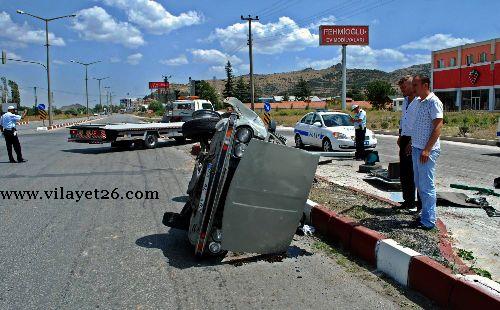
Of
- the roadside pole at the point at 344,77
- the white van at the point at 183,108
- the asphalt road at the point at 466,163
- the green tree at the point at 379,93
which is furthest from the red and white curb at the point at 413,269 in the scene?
the green tree at the point at 379,93

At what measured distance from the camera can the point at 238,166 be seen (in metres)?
4.59

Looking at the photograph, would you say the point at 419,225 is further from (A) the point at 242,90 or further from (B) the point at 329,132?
(A) the point at 242,90

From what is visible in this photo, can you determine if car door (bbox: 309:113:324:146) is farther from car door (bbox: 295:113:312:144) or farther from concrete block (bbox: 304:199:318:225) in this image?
concrete block (bbox: 304:199:318:225)

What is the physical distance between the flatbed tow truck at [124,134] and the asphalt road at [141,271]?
965 cm

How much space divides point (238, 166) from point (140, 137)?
14902 millimetres

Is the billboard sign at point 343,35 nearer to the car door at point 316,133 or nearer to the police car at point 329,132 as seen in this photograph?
the police car at point 329,132

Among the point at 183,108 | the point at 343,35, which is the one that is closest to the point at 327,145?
the point at 183,108

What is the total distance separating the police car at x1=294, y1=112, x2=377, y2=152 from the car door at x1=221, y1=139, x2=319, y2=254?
10.5 meters

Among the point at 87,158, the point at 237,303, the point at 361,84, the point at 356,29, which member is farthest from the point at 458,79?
the point at 361,84

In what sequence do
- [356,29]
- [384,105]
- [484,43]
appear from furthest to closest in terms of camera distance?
1. [384,105]
2. [356,29]
3. [484,43]

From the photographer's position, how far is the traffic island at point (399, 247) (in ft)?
12.1

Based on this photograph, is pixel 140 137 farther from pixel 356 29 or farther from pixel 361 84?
pixel 361 84

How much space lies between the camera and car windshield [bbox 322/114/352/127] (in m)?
16.1

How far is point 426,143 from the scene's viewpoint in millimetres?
5539
